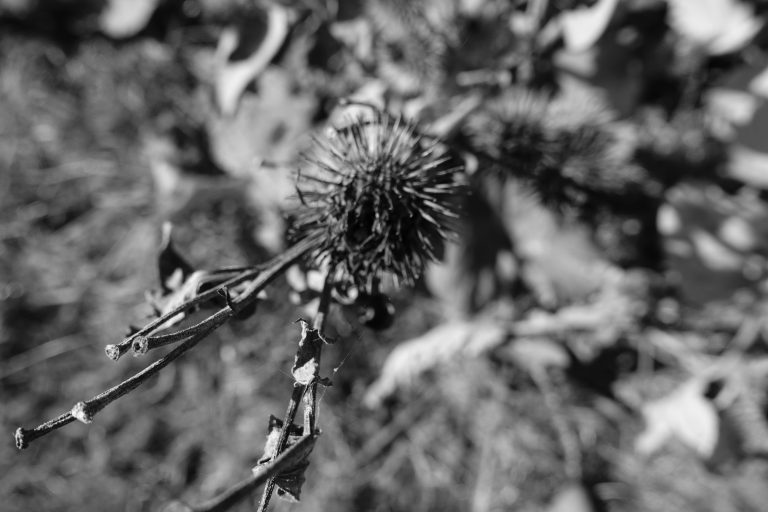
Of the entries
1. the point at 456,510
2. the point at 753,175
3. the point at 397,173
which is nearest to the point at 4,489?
the point at 456,510

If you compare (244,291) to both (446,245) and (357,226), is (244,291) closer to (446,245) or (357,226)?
(357,226)

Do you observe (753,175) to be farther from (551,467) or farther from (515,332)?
(551,467)

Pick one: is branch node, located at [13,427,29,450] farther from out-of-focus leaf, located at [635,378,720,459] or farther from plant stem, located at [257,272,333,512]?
out-of-focus leaf, located at [635,378,720,459]

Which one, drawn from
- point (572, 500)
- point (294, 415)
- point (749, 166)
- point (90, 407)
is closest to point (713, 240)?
point (749, 166)

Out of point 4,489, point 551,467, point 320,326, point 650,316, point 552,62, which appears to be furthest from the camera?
point 4,489

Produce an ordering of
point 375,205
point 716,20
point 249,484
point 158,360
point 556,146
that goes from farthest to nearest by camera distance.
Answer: point 716,20
point 556,146
point 375,205
point 158,360
point 249,484

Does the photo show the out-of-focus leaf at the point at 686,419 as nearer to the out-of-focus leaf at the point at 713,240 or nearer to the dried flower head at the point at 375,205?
the out-of-focus leaf at the point at 713,240
